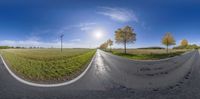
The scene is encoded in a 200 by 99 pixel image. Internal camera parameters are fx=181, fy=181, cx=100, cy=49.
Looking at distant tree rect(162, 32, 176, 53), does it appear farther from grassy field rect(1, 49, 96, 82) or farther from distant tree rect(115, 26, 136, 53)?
grassy field rect(1, 49, 96, 82)

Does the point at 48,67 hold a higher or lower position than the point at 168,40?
lower

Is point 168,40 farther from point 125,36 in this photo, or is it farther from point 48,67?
point 48,67

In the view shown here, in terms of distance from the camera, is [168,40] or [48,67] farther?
[168,40]

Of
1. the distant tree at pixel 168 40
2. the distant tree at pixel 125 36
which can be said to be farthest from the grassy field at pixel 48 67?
the distant tree at pixel 168 40

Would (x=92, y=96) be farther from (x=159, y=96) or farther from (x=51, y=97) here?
(x=159, y=96)

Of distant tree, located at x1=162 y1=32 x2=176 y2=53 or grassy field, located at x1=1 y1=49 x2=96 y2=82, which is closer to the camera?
grassy field, located at x1=1 y1=49 x2=96 y2=82

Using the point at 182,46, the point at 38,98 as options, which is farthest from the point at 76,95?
the point at 182,46

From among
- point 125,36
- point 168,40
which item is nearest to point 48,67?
point 125,36

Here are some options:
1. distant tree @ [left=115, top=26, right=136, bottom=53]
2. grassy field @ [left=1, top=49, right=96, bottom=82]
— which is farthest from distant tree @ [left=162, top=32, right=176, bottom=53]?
grassy field @ [left=1, top=49, right=96, bottom=82]

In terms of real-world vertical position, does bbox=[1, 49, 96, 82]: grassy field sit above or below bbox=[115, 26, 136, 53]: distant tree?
below

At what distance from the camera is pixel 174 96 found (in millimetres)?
5480

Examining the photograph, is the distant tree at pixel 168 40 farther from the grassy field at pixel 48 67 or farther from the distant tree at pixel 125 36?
the grassy field at pixel 48 67

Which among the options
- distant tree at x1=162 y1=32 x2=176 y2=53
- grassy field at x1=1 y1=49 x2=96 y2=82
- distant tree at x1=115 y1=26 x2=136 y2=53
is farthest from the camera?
distant tree at x1=162 y1=32 x2=176 y2=53

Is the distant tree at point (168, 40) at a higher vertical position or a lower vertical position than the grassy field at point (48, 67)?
higher
